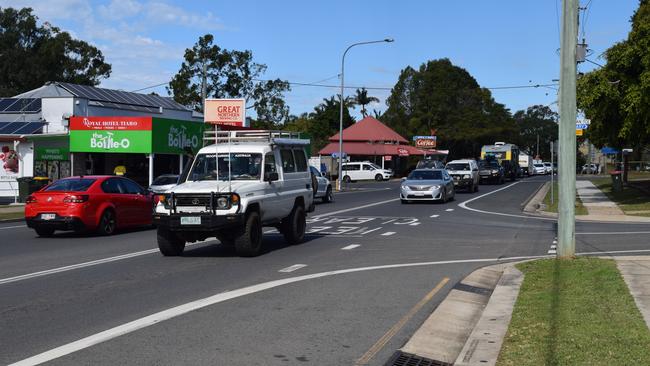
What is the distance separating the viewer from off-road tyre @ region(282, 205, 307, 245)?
49.2ft

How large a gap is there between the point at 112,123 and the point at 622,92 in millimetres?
20985

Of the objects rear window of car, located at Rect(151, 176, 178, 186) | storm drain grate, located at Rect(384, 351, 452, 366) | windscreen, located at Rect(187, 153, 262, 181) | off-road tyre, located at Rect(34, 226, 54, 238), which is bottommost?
storm drain grate, located at Rect(384, 351, 452, 366)

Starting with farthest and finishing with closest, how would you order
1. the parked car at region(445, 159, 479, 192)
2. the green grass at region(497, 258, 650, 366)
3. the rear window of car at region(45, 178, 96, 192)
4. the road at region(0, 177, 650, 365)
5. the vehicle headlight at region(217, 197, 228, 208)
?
1. the parked car at region(445, 159, 479, 192)
2. the rear window of car at region(45, 178, 96, 192)
3. the vehicle headlight at region(217, 197, 228, 208)
4. the road at region(0, 177, 650, 365)
5. the green grass at region(497, 258, 650, 366)

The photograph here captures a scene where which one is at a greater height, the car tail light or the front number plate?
the car tail light

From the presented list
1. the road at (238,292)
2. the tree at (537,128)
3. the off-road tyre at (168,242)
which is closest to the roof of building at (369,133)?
the road at (238,292)

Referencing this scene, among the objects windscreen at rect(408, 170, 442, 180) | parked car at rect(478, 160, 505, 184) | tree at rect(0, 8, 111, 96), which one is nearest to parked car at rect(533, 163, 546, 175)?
parked car at rect(478, 160, 505, 184)

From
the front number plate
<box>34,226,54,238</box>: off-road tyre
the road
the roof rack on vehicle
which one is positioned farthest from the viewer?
<box>34,226,54,238</box>: off-road tyre

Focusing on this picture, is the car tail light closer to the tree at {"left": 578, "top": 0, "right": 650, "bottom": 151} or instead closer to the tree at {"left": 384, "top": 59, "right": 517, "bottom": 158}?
the tree at {"left": 578, "top": 0, "right": 650, "bottom": 151}

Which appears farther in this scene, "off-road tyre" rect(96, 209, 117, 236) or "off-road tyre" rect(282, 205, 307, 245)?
"off-road tyre" rect(96, 209, 117, 236)

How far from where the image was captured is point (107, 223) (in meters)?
17.5

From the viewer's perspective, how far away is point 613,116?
27094mm

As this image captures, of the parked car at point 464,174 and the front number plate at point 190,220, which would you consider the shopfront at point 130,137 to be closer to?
the parked car at point 464,174

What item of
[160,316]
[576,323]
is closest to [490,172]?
[576,323]

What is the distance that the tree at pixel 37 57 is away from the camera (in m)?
73.5
